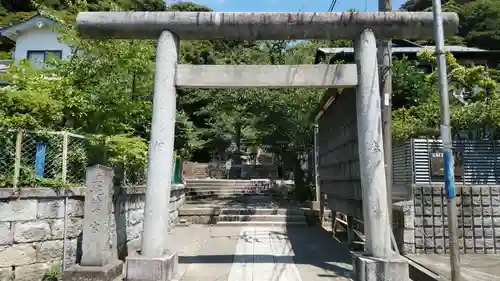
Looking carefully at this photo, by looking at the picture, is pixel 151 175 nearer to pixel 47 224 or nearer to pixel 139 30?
pixel 47 224

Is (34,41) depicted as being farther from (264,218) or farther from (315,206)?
(315,206)

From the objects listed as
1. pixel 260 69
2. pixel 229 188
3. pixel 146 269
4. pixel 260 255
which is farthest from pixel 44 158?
pixel 229 188

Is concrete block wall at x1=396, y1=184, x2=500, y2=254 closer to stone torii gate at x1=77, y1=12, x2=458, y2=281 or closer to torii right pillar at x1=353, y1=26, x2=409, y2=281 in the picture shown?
torii right pillar at x1=353, y1=26, x2=409, y2=281

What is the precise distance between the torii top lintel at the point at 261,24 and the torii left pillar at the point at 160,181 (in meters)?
0.35

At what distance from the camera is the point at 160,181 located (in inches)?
244

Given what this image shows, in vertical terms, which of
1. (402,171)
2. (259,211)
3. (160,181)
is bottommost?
(259,211)

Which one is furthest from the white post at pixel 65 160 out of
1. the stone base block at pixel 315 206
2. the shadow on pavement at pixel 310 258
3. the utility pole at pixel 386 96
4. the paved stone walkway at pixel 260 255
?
the stone base block at pixel 315 206

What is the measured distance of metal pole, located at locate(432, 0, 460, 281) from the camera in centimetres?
566

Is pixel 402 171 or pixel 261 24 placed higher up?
pixel 261 24

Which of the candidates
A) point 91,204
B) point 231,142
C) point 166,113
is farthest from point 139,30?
point 231,142

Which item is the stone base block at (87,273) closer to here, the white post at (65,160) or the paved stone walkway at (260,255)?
the paved stone walkway at (260,255)

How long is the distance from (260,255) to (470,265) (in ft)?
14.0

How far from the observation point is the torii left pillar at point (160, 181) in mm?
5891

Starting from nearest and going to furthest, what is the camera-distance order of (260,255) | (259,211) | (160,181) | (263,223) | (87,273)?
1. (87,273)
2. (160,181)
3. (260,255)
4. (263,223)
5. (259,211)
